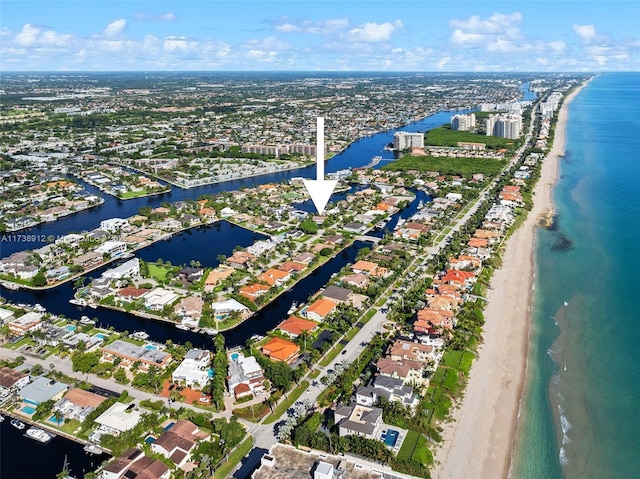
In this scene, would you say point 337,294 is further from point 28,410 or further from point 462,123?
point 462,123

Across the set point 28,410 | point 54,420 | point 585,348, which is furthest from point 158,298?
point 585,348

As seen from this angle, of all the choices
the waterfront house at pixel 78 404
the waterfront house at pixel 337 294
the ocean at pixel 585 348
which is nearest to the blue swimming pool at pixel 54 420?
the waterfront house at pixel 78 404

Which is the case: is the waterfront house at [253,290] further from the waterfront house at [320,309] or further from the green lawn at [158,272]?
the green lawn at [158,272]

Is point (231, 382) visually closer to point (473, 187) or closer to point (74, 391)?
point (74, 391)

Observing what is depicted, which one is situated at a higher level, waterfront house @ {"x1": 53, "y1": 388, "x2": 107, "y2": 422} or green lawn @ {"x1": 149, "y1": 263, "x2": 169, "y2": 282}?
green lawn @ {"x1": 149, "y1": 263, "x2": 169, "y2": 282}

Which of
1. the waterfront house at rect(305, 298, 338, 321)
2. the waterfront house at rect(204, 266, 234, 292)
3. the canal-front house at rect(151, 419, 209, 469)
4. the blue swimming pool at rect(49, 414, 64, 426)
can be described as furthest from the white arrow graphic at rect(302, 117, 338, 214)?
the waterfront house at rect(204, 266, 234, 292)

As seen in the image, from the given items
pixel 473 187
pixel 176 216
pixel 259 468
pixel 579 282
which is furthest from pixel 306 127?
pixel 259 468

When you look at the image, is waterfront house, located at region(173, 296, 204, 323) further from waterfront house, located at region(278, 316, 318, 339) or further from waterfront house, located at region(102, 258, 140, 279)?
waterfront house, located at region(102, 258, 140, 279)
